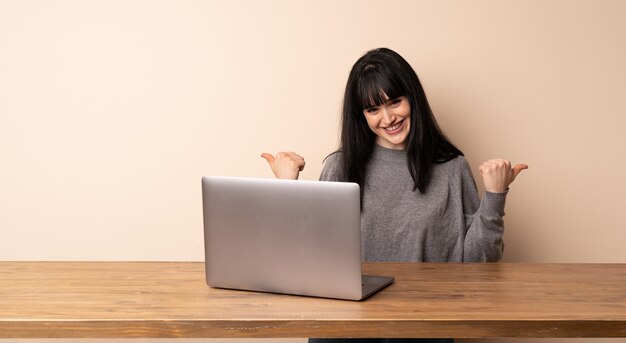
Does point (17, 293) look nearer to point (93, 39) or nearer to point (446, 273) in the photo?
point (446, 273)

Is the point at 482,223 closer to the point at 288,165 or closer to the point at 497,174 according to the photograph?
the point at 497,174

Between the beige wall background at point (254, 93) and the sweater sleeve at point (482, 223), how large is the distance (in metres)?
0.43

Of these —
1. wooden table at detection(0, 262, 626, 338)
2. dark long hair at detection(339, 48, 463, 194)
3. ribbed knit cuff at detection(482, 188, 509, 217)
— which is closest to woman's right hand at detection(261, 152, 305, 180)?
dark long hair at detection(339, 48, 463, 194)

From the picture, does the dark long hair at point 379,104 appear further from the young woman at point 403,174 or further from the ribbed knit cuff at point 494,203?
the ribbed knit cuff at point 494,203

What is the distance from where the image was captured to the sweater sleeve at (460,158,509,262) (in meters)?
2.06

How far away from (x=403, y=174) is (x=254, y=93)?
25.1 inches

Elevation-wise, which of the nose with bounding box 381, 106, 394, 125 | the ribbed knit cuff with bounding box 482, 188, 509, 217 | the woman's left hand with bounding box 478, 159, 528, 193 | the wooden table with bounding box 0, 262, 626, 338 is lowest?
the wooden table with bounding box 0, 262, 626, 338

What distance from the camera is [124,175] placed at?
267cm

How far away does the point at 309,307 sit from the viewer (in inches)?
60.8

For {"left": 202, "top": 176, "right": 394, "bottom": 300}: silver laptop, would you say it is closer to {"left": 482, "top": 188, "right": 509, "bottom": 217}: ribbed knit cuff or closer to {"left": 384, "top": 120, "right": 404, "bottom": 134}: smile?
{"left": 482, "top": 188, "right": 509, "bottom": 217}: ribbed knit cuff

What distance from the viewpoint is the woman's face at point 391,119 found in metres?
2.22

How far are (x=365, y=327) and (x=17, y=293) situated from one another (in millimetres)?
755

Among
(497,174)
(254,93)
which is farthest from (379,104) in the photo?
(254,93)

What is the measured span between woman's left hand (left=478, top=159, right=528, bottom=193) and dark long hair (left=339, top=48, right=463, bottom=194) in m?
0.29
